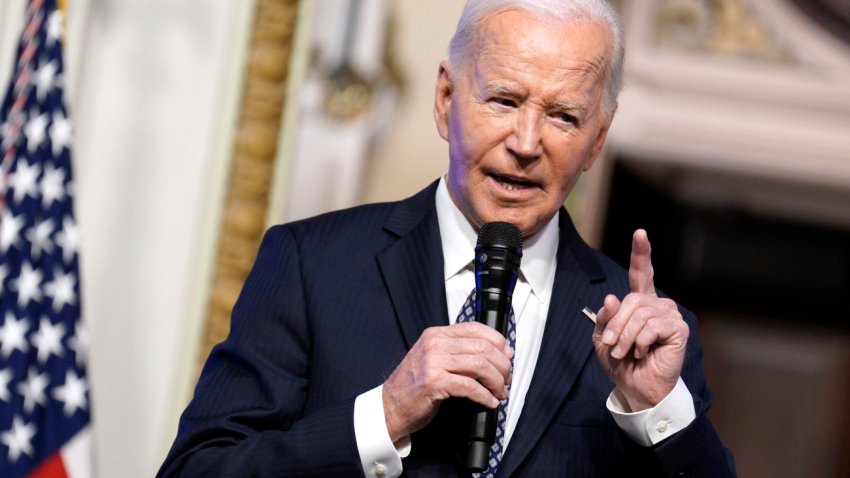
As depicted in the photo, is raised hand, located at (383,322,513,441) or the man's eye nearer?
raised hand, located at (383,322,513,441)

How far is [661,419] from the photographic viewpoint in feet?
5.32

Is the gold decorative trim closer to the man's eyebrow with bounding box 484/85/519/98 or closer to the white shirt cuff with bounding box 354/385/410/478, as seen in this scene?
the man's eyebrow with bounding box 484/85/519/98

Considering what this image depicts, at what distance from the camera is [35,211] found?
9.94 ft

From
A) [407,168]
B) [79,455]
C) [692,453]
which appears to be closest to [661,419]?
[692,453]

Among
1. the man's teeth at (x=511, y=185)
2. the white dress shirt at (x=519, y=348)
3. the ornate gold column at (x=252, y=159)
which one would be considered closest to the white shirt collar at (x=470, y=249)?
the white dress shirt at (x=519, y=348)

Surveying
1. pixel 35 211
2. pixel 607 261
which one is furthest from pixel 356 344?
pixel 35 211

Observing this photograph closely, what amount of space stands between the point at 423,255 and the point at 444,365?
1.07 ft

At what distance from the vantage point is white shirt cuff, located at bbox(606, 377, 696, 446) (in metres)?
1.62

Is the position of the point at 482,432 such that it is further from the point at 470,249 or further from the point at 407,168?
the point at 407,168

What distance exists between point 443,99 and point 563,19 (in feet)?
0.71

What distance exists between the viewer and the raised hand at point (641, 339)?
1.54 metres

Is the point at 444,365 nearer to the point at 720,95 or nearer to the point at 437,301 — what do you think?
the point at 437,301

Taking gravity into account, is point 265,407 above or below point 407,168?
above

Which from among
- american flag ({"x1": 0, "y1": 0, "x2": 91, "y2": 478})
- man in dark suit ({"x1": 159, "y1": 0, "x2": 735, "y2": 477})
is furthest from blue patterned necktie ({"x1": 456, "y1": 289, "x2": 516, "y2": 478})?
american flag ({"x1": 0, "y1": 0, "x2": 91, "y2": 478})
